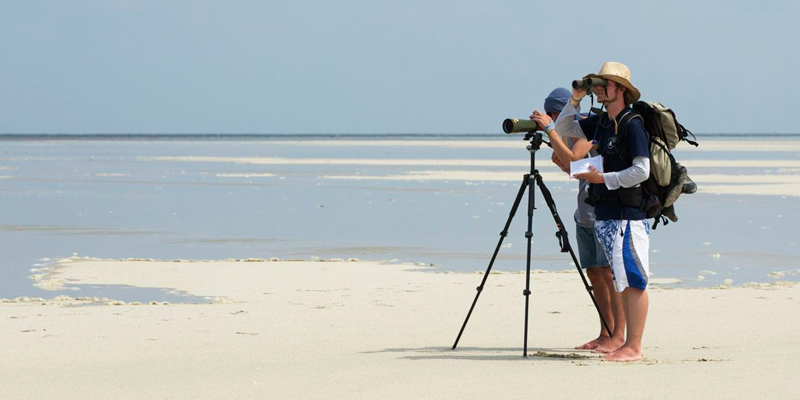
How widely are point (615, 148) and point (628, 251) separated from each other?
1.92 ft

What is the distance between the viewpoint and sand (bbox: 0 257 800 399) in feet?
19.0

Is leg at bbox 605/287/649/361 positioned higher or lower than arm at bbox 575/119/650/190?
lower

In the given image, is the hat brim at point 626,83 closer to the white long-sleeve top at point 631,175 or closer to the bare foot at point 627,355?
the white long-sleeve top at point 631,175

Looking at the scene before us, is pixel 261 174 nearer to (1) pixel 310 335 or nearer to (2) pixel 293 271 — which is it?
(2) pixel 293 271

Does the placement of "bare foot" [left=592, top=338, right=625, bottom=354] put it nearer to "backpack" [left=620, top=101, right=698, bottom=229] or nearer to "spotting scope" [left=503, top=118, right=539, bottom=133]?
"backpack" [left=620, top=101, right=698, bottom=229]

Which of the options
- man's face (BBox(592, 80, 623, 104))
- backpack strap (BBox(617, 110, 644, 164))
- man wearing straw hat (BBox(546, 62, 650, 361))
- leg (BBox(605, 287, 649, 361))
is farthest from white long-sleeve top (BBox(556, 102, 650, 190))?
leg (BBox(605, 287, 649, 361))

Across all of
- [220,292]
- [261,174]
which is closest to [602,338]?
[220,292]

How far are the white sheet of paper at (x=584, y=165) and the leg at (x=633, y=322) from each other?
74cm

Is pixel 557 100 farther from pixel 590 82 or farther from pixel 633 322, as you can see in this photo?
pixel 633 322

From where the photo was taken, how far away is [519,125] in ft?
21.0

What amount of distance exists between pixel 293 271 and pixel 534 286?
264 centimetres

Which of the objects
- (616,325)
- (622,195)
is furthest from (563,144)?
(616,325)

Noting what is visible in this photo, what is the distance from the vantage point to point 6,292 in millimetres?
10047

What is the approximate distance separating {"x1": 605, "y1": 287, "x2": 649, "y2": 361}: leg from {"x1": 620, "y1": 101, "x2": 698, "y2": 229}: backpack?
1.53ft
